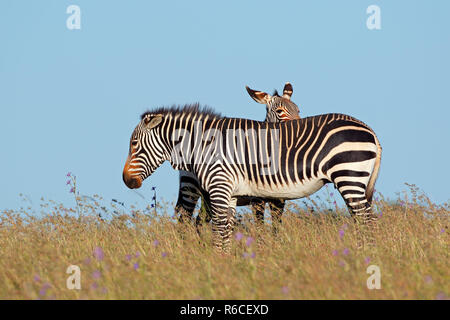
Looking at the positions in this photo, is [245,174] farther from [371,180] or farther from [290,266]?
[290,266]

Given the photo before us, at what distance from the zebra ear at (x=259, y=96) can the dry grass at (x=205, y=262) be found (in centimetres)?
267

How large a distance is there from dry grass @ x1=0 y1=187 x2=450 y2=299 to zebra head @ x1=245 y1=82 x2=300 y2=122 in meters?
2.18

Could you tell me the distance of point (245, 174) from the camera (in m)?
10.0

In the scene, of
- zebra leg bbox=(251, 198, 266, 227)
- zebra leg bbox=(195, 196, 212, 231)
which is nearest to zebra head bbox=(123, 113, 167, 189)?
zebra leg bbox=(195, 196, 212, 231)

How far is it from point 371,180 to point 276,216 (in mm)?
2038

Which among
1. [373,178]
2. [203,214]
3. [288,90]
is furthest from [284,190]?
[288,90]

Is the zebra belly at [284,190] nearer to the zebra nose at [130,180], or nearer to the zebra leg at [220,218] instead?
the zebra leg at [220,218]

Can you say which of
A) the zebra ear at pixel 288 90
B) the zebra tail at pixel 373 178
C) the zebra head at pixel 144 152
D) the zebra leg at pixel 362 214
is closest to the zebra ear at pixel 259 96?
the zebra ear at pixel 288 90

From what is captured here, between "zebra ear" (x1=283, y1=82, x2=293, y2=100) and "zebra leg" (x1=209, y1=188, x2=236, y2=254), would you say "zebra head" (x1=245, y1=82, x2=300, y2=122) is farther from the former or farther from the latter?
"zebra leg" (x1=209, y1=188, x2=236, y2=254)

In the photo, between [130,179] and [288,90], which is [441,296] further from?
[288,90]

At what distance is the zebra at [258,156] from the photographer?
943 centimetres
